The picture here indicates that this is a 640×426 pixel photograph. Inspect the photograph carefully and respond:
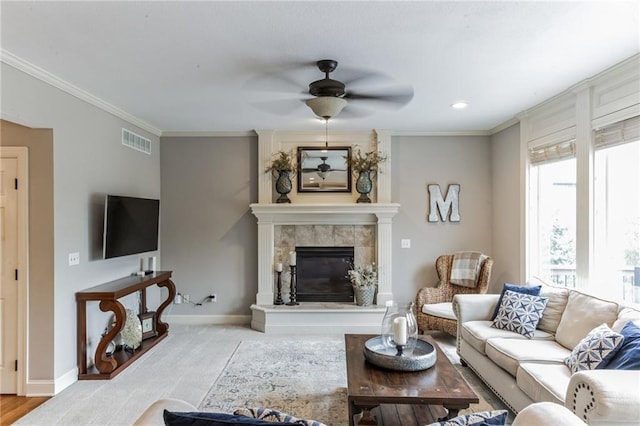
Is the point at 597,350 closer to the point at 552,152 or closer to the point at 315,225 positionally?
the point at 552,152

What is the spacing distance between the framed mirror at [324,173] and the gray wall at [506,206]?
1.99 m

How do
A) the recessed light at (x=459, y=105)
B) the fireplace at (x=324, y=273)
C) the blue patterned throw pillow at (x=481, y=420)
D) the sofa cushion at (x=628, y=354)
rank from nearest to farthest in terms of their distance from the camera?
the blue patterned throw pillow at (x=481, y=420), the sofa cushion at (x=628, y=354), the recessed light at (x=459, y=105), the fireplace at (x=324, y=273)

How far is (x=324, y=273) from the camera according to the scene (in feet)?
18.2

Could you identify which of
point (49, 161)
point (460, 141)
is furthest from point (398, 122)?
point (49, 161)

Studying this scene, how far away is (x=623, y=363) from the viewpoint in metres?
2.13

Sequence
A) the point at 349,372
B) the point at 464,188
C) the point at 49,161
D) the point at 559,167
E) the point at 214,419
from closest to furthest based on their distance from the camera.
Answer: the point at 214,419
the point at 349,372
the point at 49,161
the point at 559,167
the point at 464,188

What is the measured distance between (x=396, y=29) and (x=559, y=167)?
8.80ft

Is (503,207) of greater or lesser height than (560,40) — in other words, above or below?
below

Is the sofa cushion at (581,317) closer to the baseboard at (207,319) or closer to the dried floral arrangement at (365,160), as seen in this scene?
the dried floral arrangement at (365,160)

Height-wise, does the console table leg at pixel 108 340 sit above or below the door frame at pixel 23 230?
below

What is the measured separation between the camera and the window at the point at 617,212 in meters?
3.12

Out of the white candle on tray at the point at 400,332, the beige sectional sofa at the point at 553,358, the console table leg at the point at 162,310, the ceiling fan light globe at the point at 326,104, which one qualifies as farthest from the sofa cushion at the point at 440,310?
the console table leg at the point at 162,310

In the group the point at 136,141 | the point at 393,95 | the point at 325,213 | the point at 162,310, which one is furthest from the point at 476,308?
the point at 136,141

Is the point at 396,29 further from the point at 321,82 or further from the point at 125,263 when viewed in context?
the point at 125,263
